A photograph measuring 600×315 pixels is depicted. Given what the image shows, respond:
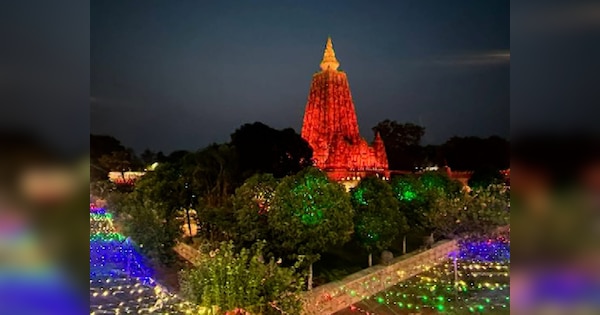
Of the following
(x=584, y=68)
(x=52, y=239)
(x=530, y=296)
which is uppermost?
(x=584, y=68)

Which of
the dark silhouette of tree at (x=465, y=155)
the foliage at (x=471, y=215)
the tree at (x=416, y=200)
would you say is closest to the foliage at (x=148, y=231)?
the foliage at (x=471, y=215)

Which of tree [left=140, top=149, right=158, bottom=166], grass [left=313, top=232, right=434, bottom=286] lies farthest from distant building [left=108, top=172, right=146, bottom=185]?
grass [left=313, top=232, right=434, bottom=286]

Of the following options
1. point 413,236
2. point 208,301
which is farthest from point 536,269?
point 413,236

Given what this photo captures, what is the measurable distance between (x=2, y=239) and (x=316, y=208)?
3.71 meters

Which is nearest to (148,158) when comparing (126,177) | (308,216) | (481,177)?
(126,177)

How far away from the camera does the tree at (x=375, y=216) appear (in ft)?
18.7

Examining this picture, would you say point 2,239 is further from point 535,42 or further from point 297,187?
point 297,187

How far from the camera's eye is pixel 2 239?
109 centimetres

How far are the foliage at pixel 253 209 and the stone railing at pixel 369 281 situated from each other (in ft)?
A: 2.91

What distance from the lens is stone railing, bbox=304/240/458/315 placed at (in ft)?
14.0

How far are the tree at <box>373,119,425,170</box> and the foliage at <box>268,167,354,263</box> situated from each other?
25.6 ft

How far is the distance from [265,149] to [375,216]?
3756mm

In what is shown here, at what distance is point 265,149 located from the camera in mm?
9000

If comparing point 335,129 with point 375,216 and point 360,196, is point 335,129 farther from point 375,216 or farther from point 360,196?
point 375,216
